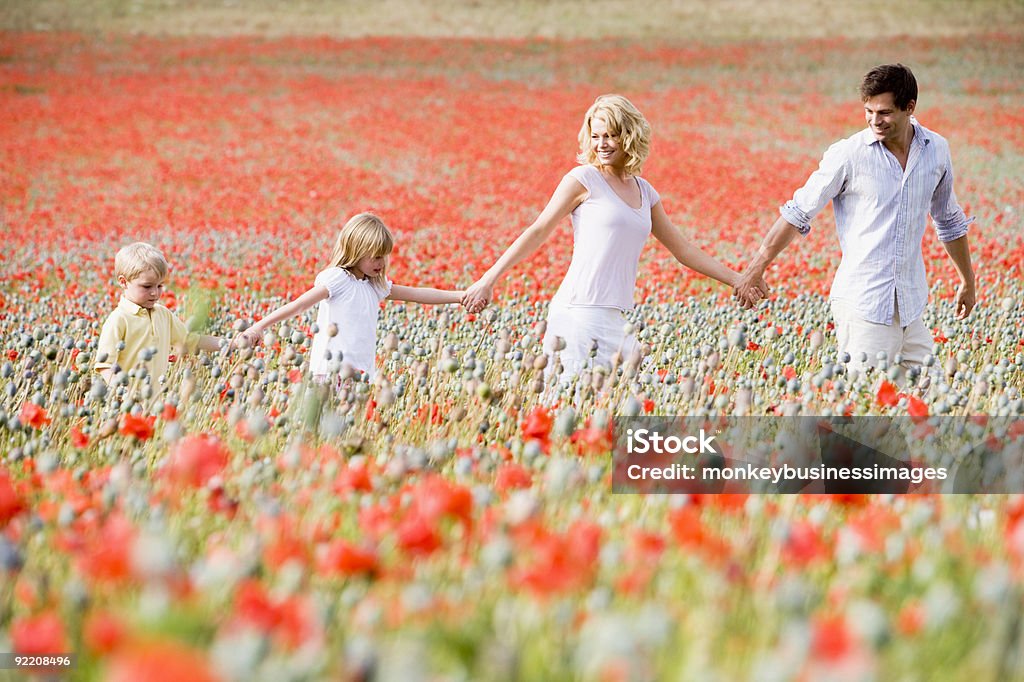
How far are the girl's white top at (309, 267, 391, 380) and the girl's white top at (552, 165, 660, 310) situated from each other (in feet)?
2.37

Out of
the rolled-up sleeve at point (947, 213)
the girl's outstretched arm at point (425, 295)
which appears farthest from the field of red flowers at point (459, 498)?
the rolled-up sleeve at point (947, 213)

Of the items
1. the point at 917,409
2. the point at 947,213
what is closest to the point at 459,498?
the point at 917,409

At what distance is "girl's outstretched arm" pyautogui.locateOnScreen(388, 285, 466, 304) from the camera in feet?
13.6

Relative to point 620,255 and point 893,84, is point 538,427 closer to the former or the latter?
point 620,255

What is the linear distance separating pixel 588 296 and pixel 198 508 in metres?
1.93

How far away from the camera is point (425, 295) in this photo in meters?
4.22

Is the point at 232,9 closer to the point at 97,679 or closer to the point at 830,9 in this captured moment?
the point at 830,9

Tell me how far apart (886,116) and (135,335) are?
109 inches

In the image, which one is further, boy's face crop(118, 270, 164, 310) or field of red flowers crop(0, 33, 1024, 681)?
boy's face crop(118, 270, 164, 310)

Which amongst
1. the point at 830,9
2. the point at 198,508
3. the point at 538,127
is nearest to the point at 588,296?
the point at 198,508

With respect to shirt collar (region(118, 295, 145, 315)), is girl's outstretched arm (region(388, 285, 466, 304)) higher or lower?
higher

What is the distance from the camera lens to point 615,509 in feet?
8.20

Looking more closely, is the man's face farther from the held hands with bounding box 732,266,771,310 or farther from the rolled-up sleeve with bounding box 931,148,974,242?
the held hands with bounding box 732,266,771,310

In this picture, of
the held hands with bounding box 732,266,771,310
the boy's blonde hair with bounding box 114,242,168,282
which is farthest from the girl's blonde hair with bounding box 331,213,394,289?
the held hands with bounding box 732,266,771,310
